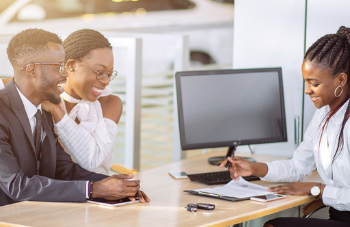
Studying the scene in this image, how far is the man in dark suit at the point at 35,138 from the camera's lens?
2.13 m

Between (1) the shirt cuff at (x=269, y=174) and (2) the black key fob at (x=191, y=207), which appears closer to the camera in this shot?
(2) the black key fob at (x=191, y=207)

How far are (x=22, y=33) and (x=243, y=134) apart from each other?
4.48 feet

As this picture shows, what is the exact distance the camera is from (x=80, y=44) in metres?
2.71

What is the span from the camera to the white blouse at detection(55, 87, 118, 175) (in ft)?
8.18

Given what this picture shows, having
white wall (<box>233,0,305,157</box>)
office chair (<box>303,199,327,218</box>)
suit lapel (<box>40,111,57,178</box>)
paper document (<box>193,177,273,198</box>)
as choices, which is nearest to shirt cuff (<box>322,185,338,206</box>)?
office chair (<box>303,199,327,218</box>)

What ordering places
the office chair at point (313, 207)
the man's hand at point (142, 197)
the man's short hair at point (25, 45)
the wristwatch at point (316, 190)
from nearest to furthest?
the man's hand at point (142, 197)
the man's short hair at point (25, 45)
the wristwatch at point (316, 190)
the office chair at point (313, 207)

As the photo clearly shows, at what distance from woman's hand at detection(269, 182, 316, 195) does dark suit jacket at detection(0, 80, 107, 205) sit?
0.80 meters

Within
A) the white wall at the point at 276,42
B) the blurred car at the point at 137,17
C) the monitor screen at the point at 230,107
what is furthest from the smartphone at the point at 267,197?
the blurred car at the point at 137,17

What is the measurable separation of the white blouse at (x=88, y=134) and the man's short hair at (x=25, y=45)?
326mm

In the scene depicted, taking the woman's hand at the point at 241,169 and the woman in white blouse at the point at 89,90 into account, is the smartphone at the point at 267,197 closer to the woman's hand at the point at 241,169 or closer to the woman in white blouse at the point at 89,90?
the woman's hand at the point at 241,169

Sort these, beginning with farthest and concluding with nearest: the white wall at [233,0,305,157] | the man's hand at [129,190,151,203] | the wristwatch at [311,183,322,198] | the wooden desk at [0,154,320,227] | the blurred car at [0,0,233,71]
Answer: the blurred car at [0,0,233,71] → the white wall at [233,0,305,157] → the wristwatch at [311,183,322,198] → the man's hand at [129,190,151,203] → the wooden desk at [0,154,320,227]

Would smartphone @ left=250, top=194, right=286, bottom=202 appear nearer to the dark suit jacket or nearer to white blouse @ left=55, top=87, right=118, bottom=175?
the dark suit jacket

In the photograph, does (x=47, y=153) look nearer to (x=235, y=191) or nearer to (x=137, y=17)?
(x=235, y=191)

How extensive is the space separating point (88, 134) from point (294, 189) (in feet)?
3.23
